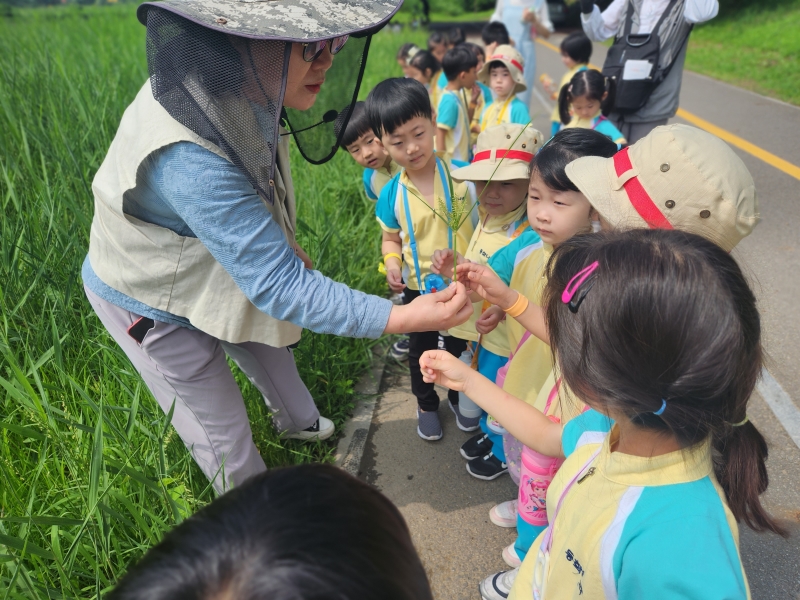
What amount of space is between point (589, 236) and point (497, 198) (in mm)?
1082

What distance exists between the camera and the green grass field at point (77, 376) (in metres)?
1.69

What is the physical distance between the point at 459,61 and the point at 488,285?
11.0 ft

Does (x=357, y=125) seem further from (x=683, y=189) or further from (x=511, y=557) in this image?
(x=511, y=557)

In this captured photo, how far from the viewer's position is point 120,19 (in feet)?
34.4

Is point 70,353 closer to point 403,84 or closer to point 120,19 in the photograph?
point 403,84

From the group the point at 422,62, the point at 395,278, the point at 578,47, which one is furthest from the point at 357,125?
the point at 422,62

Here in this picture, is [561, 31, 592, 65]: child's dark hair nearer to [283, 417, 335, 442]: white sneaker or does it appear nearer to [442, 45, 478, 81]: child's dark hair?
[442, 45, 478, 81]: child's dark hair

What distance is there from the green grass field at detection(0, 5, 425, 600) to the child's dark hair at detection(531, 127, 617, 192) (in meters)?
1.41

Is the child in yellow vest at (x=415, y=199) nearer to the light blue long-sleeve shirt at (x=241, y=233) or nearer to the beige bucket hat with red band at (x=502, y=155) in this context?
the beige bucket hat with red band at (x=502, y=155)

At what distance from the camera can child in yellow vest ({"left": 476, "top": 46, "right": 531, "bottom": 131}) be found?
425 cm

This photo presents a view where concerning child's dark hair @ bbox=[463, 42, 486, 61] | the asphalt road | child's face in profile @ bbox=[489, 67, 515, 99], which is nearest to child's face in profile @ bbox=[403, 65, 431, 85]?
child's dark hair @ bbox=[463, 42, 486, 61]

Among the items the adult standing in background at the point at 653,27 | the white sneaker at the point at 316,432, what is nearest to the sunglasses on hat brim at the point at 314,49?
the white sneaker at the point at 316,432

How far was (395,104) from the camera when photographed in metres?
2.46

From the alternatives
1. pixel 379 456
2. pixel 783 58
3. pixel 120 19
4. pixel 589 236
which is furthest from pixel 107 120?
pixel 783 58
